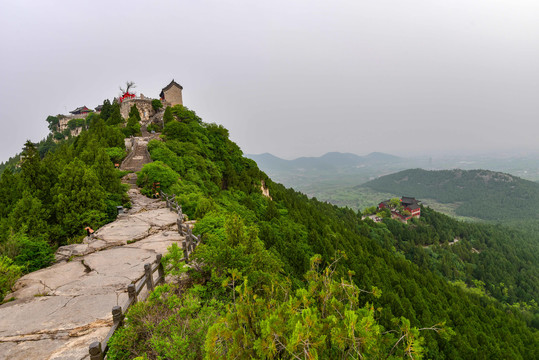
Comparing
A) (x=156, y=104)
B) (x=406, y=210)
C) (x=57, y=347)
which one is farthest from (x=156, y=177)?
(x=406, y=210)

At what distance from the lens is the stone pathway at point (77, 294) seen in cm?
498

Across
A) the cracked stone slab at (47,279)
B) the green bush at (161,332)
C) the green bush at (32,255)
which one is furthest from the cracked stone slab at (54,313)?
the green bush at (32,255)

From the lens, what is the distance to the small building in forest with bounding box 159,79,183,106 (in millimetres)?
49247

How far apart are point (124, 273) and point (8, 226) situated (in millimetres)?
5877

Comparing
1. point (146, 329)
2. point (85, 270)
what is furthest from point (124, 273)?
point (146, 329)

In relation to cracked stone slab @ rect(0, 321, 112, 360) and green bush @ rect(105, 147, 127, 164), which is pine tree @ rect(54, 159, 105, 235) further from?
green bush @ rect(105, 147, 127, 164)

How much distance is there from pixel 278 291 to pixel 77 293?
5510 mm

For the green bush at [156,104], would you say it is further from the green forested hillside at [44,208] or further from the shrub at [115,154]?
the green forested hillside at [44,208]

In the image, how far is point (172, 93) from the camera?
163ft

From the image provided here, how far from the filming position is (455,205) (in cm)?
19650

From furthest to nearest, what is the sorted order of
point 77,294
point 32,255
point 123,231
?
point 123,231 < point 32,255 < point 77,294

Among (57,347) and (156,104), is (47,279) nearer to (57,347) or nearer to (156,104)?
(57,347)

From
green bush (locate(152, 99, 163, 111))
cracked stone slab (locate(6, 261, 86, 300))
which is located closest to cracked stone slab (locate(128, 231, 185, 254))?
cracked stone slab (locate(6, 261, 86, 300))

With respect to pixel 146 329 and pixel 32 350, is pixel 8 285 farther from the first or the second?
pixel 146 329
